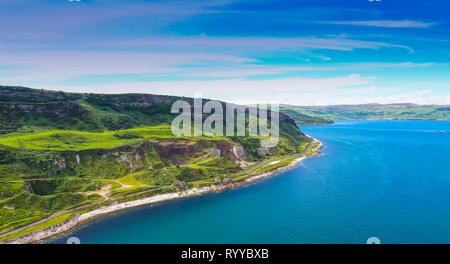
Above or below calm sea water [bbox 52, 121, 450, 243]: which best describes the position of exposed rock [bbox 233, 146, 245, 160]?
above

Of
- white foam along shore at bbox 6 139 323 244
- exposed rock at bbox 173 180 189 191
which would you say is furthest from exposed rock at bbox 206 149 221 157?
exposed rock at bbox 173 180 189 191

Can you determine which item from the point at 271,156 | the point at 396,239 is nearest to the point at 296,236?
the point at 396,239

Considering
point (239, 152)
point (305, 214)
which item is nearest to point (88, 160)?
point (239, 152)

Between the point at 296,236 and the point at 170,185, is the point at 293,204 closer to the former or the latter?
the point at 296,236

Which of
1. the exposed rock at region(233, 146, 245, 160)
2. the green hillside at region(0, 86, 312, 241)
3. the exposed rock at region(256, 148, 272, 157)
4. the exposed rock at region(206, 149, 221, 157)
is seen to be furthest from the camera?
the exposed rock at region(256, 148, 272, 157)

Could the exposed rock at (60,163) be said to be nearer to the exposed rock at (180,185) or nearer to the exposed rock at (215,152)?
the exposed rock at (180,185)

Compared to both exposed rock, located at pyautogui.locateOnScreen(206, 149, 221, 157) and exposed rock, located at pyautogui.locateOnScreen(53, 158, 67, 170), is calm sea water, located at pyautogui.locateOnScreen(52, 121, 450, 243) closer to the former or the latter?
exposed rock, located at pyautogui.locateOnScreen(206, 149, 221, 157)

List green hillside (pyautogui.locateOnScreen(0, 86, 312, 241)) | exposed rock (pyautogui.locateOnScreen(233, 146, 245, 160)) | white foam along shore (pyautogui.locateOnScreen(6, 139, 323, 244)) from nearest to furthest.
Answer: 1. white foam along shore (pyautogui.locateOnScreen(6, 139, 323, 244))
2. green hillside (pyautogui.locateOnScreen(0, 86, 312, 241))
3. exposed rock (pyautogui.locateOnScreen(233, 146, 245, 160))
